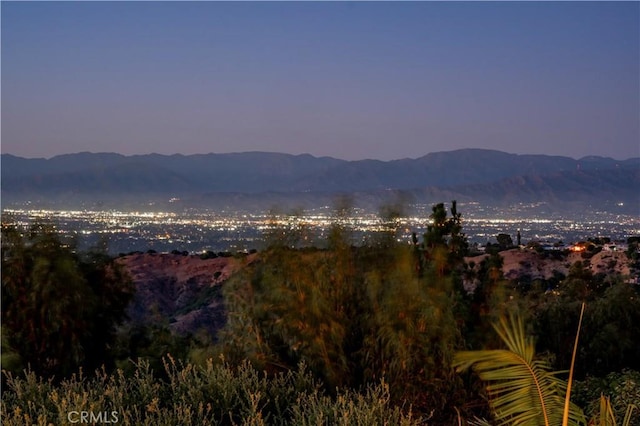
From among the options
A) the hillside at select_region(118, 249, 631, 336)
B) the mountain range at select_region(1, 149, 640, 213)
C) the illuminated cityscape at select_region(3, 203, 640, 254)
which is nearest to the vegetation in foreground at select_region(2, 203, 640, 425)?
the illuminated cityscape at select_region(3, 203, 640, 254)

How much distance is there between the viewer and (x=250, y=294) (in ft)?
28.3

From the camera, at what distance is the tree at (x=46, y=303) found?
9.12 metres

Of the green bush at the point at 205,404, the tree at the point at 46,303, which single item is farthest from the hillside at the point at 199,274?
the green bush at the point at 205,404

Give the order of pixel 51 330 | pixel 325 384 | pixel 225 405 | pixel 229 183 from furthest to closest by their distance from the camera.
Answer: pixel 229 183
pixel 51 330
pixel 325 384
pixel 225 405

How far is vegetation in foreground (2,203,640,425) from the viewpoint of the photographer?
534 centimetres

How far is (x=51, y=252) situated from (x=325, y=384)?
4.76 m

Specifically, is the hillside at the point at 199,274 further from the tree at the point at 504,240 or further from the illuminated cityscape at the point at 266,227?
the tree at the point at 504,240

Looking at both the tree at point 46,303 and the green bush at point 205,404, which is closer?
the green bush at point 205,404

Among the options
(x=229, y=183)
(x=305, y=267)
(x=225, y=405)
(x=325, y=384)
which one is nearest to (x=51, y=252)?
(x=305, y=267)

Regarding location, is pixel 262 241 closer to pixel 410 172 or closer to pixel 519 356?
pixel 519 356

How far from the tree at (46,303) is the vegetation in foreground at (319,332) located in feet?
0.07

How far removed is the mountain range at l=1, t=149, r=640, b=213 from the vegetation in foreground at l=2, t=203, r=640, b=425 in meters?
1.53

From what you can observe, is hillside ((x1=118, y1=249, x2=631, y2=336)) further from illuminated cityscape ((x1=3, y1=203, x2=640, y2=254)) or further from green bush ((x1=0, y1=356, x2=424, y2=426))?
green bush ((x1=0, y1=356, x2=424, y2=426))

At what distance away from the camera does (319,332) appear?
7.41m
